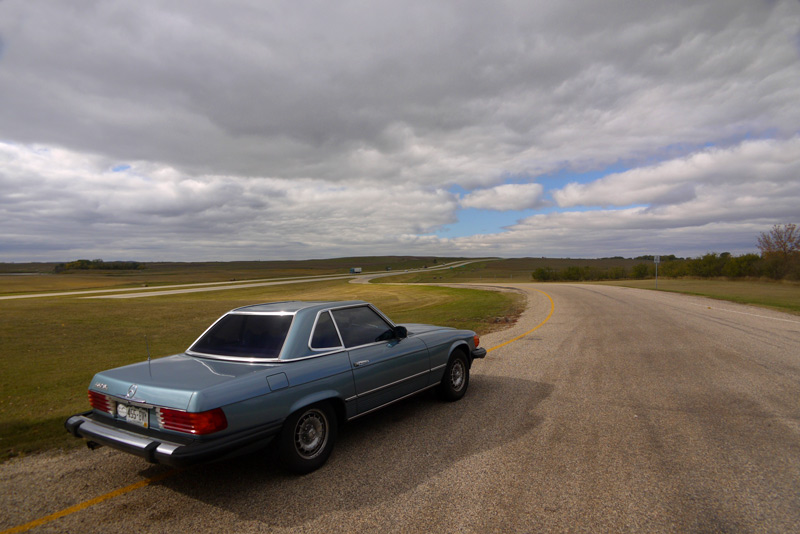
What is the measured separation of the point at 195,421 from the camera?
10.6ft

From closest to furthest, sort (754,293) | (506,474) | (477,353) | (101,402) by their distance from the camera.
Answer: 1. (506,474)
2. (101,402)
3. (477,353)
4. (754,293)

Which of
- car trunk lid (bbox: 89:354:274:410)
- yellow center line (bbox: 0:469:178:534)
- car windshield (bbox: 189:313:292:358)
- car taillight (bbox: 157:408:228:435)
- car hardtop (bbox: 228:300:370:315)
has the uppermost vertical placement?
car hardtop (bbox: 228:300:370:315)

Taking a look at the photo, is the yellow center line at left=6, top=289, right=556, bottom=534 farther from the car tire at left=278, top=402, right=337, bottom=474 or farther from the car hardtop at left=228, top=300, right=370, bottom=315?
the car hardtop at left=228, top=300, right=370, bottom=315

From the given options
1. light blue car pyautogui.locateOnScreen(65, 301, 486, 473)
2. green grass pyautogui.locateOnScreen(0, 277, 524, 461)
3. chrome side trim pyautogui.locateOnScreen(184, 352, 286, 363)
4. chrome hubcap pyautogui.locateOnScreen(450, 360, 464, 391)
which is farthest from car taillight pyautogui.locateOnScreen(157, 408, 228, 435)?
chrome hubcap pyautogui.locateOnScreen(450, 360, 464, 391)

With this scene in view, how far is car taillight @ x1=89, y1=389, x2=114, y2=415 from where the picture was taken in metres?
3.76

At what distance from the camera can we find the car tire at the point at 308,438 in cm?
369

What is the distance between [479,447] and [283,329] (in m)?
2.28

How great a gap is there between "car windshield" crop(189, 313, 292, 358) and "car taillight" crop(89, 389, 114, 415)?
3.07 feet

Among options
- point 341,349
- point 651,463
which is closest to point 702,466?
point 651,463

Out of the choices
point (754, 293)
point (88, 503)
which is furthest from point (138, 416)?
point (754, 293)

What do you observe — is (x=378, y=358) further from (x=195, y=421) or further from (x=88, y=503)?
(x=88, y=503)

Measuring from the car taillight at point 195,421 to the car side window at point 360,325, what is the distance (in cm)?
158

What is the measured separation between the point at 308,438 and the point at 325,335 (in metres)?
1.00

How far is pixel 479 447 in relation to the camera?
428 cm
